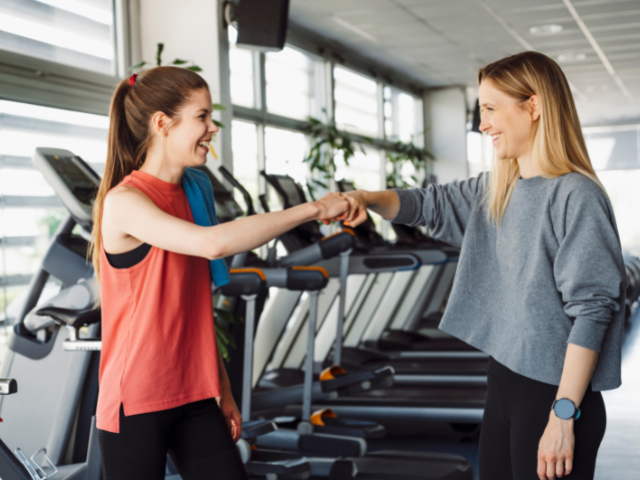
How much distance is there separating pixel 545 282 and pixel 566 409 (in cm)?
23

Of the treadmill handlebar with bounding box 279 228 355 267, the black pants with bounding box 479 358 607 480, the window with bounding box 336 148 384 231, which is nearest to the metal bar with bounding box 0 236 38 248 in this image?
the treadmill handlebar with bounding box 279 228 355 267

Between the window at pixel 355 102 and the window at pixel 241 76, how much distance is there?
1.76 metres

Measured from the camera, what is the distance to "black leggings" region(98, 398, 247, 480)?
4.04 ft

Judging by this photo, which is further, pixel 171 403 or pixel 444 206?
pixel 444 206

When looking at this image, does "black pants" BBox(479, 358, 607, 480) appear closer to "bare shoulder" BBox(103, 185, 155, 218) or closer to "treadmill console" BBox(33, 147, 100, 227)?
"bare shoulder" BBox(103, 185, 155, 218)

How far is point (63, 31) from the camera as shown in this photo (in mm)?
3863

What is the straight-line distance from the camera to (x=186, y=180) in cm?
142

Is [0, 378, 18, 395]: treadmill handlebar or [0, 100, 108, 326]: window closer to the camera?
[0, 378, 18, 395]: treadmill handlebar

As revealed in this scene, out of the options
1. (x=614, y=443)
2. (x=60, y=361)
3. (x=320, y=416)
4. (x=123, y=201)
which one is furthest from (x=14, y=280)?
(x=614, y=443)

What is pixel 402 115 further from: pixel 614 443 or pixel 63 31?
pixel 614 443

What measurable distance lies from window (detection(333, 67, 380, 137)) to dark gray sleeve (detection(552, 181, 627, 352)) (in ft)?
→ 20.7

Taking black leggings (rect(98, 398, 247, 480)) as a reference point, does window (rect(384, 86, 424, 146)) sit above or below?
above

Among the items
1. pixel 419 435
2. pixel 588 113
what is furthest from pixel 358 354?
pixel 588 113

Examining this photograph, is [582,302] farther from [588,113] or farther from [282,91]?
[588,113]
